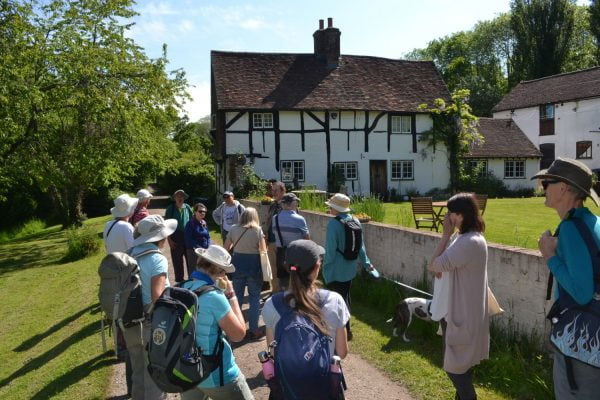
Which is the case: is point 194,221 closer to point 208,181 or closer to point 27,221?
point 208,181

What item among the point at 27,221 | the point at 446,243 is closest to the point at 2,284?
the point at 446,243

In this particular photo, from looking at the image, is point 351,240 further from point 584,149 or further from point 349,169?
point 584,149

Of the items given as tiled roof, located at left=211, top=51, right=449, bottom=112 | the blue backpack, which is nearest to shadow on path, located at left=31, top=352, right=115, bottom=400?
the blue backpack

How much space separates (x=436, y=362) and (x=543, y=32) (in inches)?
2065

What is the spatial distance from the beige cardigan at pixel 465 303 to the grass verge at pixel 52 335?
12.4 ft

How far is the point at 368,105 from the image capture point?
2738 cm

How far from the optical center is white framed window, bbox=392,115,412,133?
28.2 m

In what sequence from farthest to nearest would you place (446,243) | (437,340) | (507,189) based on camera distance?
1. (507,189)
2. (437,340)
3. (446,243)

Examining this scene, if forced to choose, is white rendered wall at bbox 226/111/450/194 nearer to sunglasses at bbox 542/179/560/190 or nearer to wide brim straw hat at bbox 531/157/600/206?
sunglasses at bbox 542/179/560/190

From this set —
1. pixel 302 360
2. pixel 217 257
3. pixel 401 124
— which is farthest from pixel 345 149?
pixel 302 360

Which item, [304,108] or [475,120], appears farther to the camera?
[475,120]

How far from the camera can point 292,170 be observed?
2650 cm

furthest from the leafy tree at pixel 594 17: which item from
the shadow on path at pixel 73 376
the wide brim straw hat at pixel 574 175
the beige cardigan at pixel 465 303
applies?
the shadow on path at pixel 73 376

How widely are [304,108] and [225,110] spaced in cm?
412
